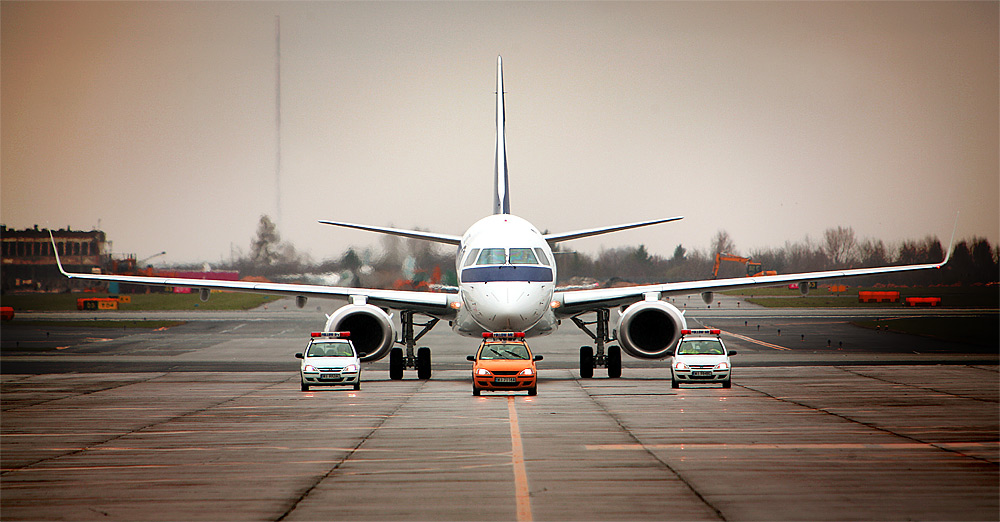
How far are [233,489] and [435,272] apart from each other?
174 ft

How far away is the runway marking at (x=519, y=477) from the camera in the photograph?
40.0 ft

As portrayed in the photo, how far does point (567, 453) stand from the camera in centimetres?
1723

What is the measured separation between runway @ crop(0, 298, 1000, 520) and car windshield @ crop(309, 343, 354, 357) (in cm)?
139

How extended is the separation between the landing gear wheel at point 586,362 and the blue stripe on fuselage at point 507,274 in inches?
176

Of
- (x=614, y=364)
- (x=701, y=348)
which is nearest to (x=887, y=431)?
(x=701, y=348)

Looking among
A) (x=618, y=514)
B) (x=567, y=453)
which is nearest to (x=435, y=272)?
(x=567, y=453)

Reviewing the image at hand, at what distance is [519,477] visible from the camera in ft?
48.5

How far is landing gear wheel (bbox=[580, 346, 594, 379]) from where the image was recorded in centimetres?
3472

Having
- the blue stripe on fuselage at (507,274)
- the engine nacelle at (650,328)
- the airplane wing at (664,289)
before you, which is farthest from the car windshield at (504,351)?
the engine nacelle at (650,328)

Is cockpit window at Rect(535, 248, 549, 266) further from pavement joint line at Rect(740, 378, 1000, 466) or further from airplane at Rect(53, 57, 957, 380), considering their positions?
pavement joint line at Rect(740, 378, 1000, 466)

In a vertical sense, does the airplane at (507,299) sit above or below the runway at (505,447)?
above

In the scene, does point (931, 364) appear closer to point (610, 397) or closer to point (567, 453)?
point (610, 397)

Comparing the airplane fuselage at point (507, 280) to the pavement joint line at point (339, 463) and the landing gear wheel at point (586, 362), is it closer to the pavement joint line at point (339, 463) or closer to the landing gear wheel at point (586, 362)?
the landing gear wheel at point (586, 362)

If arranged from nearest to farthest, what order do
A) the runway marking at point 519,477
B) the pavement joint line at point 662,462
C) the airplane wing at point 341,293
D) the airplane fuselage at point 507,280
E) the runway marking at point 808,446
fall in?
the runway marking at point 519,477, the pavement joint line at point 662,462, the runway marking at point 808,446, the airplane fuselage at point 507,280, the airplane wing at point 341,293
